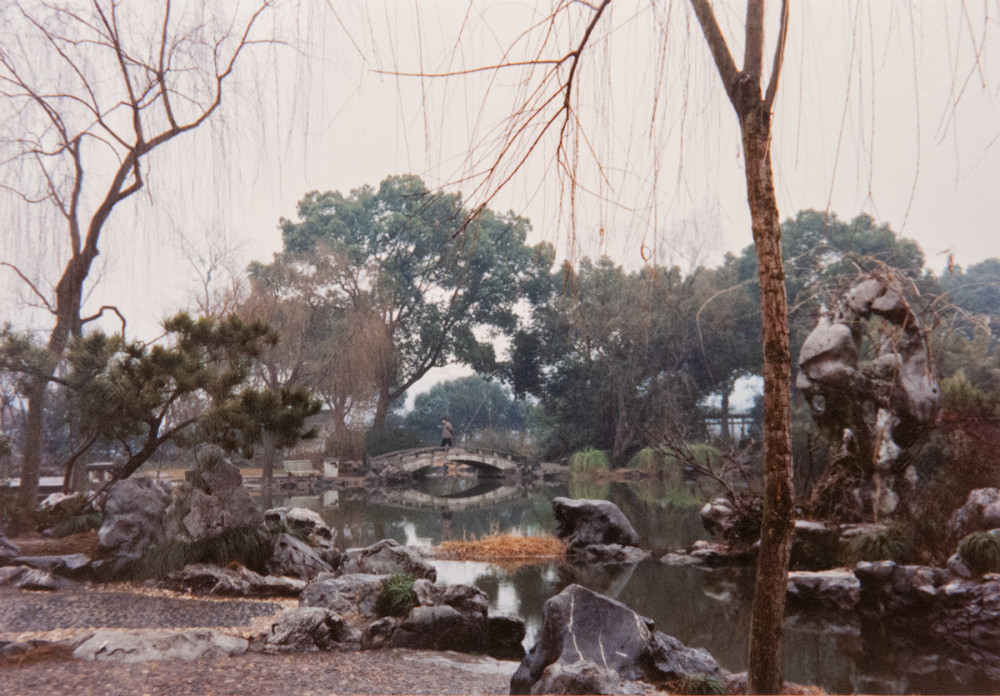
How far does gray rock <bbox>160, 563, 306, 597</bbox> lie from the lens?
4578mm

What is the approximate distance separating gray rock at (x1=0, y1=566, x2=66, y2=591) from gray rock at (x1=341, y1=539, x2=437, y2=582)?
6.47 feet

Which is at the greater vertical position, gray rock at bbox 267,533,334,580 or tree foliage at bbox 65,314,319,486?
tree foliage at bbox 65,314,319,486

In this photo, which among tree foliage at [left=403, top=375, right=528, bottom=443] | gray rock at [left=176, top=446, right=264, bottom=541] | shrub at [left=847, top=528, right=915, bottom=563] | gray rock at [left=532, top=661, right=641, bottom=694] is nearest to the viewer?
gray rock at [left=532, top=661, right=641, bottom=694]

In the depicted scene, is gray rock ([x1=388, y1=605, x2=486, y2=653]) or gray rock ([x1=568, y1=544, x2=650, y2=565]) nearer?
gray rock ([x1=388, y1=605, x2=486, y2=653])

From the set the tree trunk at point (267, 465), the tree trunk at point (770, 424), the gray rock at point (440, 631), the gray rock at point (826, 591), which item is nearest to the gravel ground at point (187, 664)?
the gray rock at point (440, 631)

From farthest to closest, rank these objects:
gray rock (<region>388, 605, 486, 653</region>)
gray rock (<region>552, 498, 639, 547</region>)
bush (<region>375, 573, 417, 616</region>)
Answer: gray rock (<region>552, 498, 639, 547</region>) < bush (<region>375, 573, 417, 616</region>) < gray rock (<region>388, 605, 486, 653</region>)

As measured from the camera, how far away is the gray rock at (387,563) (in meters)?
5.32

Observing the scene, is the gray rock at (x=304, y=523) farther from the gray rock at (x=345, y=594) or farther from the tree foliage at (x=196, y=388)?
the gray rock at (x=345, y=594)

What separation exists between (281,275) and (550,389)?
925 cm

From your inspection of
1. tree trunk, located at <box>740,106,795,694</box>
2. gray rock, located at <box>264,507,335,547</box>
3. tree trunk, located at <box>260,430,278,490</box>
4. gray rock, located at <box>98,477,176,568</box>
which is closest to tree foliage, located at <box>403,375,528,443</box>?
tree trunk, located at <box>260,430,278,490</box>

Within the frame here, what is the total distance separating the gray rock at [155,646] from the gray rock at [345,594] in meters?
1.22

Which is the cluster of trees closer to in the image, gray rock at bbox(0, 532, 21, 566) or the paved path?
gray rock at bbox(0, 532, 21, 566)

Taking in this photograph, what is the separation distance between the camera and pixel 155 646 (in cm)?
257

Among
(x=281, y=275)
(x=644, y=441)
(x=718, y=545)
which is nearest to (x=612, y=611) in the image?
(x=718, y=545)
